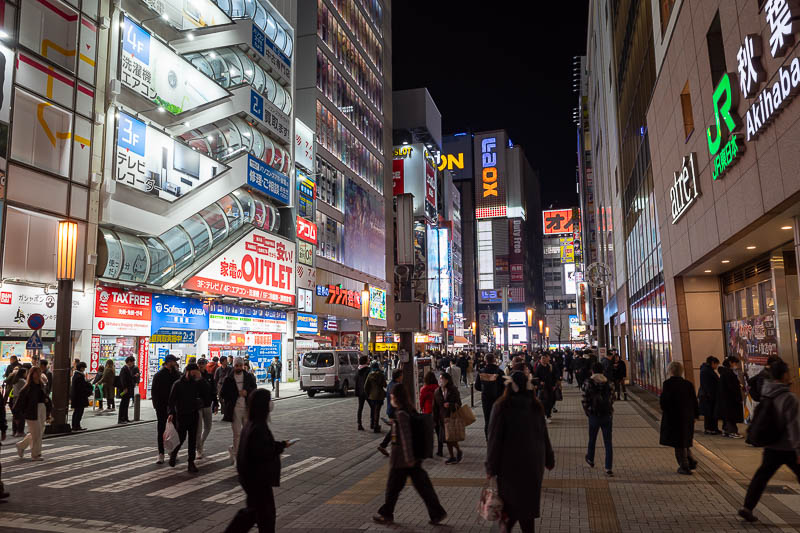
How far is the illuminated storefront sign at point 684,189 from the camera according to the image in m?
15.0

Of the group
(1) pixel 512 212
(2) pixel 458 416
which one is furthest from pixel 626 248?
(1) pixel 512 212

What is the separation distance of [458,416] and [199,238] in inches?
904

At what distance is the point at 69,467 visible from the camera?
36.4ft

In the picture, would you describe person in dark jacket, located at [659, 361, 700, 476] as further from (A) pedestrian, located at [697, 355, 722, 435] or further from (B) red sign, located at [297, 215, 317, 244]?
(B) red sign, located at [297, 215, 317, 244]

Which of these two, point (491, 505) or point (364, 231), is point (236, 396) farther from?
point (364, 231)

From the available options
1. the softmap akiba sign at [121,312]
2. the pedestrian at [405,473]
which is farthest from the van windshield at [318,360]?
the pedestrian at [405,473]

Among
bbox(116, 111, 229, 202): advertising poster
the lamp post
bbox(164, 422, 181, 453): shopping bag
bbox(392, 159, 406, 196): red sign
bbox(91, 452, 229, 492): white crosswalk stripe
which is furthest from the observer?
bbox(392, 159, 406, 196): red sign

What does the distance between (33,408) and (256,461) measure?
27.8ft

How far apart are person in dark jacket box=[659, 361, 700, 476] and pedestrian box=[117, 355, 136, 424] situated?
15.1m

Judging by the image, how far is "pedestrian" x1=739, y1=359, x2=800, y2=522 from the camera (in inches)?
A: 252

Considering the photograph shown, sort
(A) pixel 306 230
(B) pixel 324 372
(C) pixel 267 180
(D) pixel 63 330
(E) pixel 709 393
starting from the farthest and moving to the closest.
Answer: (A) pixel 306 230, (C) pixel 267 180, (B) pixel 324 372, (D) pixel 63 330, (E) pixel 709 393

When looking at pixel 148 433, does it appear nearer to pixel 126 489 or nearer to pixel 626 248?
pixel 126 489

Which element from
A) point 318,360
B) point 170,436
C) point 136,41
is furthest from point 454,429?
point 136,41

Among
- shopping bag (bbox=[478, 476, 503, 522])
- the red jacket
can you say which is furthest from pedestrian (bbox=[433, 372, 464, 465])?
shopping bag (bbox=[478, 476, 503, 522])
